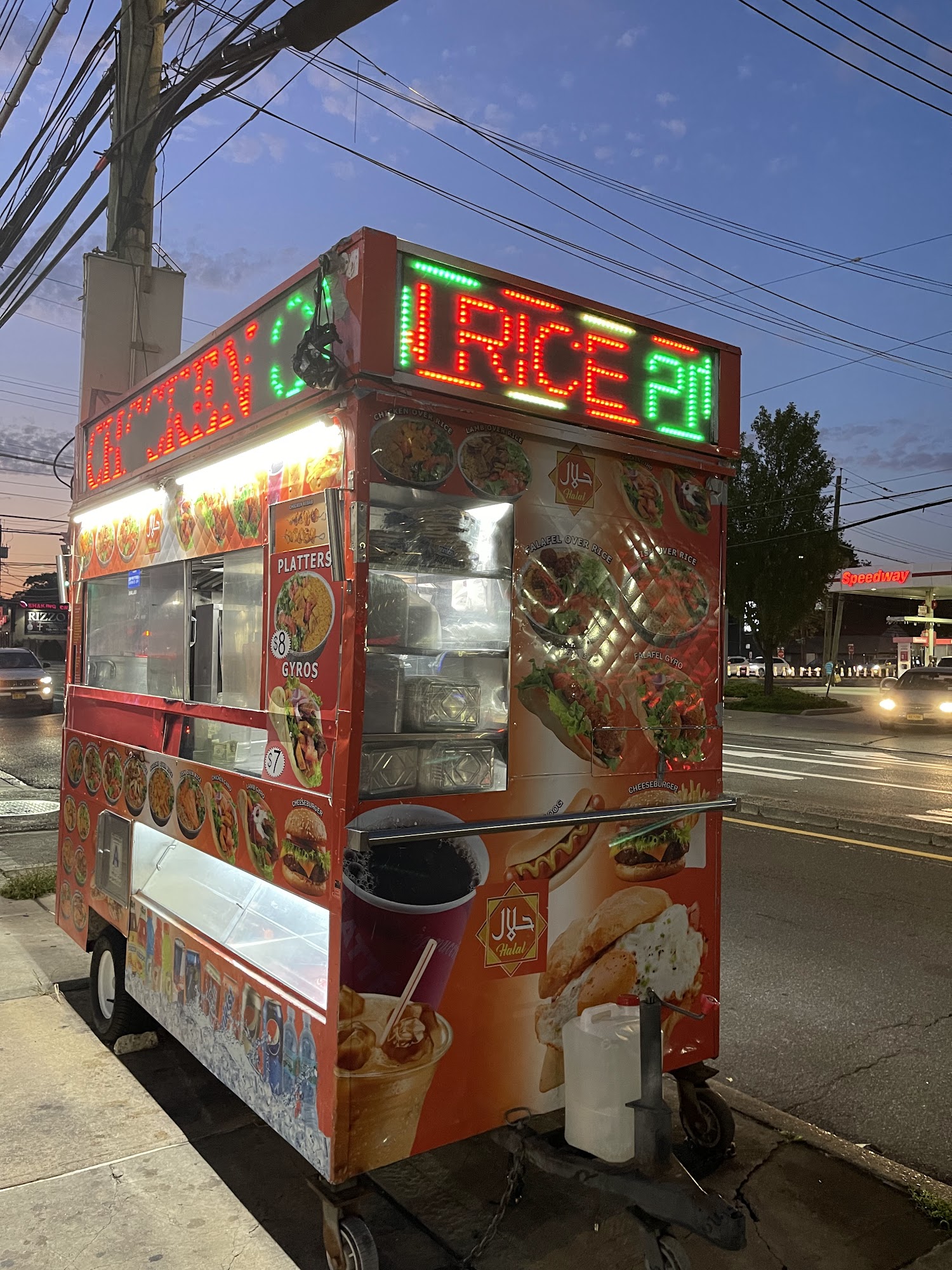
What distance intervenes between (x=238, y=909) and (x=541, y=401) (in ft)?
7.30

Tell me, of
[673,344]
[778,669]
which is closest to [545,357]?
[673,344]

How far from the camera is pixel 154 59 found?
8086mm

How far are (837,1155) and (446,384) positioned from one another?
327 centimetres

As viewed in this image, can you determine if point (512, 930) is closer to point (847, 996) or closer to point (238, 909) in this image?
point (238, 909)

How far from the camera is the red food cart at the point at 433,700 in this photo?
111 inches

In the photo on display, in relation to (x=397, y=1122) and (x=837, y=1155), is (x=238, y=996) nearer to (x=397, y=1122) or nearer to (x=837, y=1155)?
(x=397, y=1122)

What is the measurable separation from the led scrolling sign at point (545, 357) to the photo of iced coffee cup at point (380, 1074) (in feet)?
6.23

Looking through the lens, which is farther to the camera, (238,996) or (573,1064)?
(238,996)

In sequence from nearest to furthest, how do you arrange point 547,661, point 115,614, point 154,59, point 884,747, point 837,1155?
point 547,661 < point 837,1155 < point 115,614 < point 154,59 < point 884,747

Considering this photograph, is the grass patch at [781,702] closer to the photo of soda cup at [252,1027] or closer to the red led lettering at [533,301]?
the red led lettering at [533,301]

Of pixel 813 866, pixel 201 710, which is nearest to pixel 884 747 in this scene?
pixel 813 866

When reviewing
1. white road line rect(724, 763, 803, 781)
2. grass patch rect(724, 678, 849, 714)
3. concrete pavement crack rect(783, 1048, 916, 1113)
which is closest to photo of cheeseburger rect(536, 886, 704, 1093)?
concrete pavement crack rect(783, 1048, 916, 1113)

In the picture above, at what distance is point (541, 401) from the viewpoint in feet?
10.4

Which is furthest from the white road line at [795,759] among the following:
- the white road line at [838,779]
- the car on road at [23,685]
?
the car on road at [23,685]
